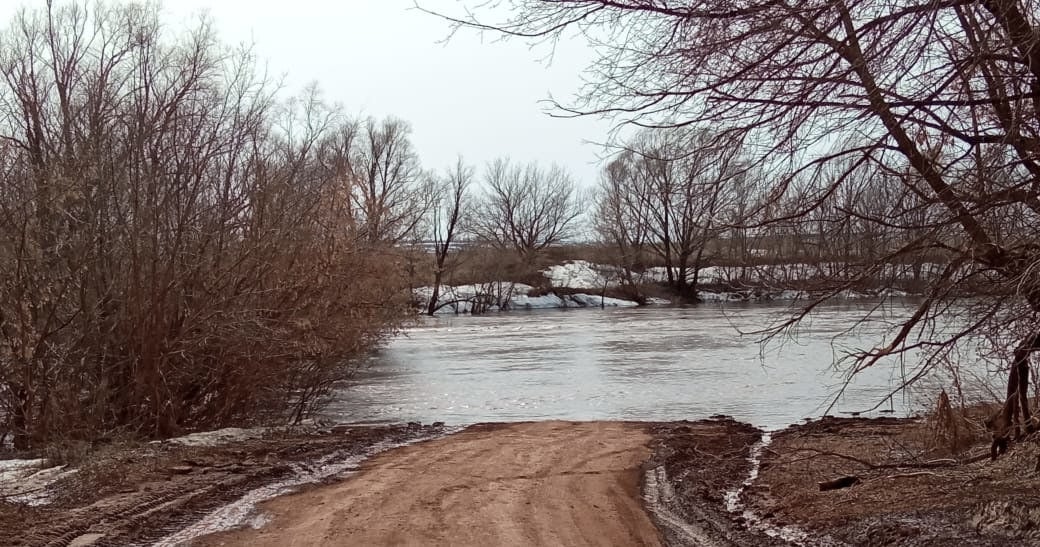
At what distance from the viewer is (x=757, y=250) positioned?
23.7 ft

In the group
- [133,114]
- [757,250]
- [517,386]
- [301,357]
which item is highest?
[133,114]

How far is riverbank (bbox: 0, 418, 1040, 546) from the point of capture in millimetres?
6539

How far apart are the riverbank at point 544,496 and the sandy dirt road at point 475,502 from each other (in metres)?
0.03

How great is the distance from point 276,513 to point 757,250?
15.9 feet

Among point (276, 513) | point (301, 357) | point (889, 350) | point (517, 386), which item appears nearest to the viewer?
point (889, 350)

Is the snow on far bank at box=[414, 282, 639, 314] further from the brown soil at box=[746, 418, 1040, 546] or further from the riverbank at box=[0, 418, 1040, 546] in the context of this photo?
the brown soil at box=[746, 418, 1040, 546]

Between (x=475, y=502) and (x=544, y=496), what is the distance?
2.51 feet

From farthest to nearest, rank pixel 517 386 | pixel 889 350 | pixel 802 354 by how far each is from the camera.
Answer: pixel 802 354, pixel 517 386, pixel 889 350

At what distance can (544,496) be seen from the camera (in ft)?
27.6

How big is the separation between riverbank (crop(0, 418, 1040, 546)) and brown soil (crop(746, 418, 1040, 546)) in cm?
2

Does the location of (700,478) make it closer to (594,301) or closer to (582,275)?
(594,301)

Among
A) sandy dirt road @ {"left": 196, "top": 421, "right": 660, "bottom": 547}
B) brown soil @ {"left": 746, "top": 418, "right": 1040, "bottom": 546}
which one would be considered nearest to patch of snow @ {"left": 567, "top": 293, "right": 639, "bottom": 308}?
sandy dirt road @ {"left": 196, "top": 421, "right": 660, "bottom": 547}

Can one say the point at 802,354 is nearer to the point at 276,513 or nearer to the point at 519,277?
the point at 276,513

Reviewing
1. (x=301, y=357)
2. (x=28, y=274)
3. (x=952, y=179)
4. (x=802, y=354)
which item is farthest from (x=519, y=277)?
(x=952, y=179)
